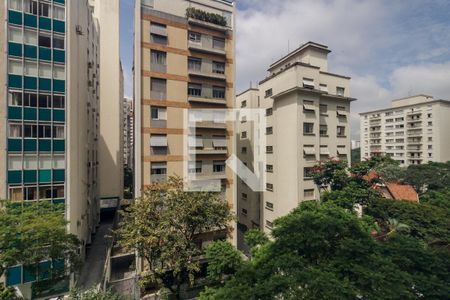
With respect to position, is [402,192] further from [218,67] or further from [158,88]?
[158,88]

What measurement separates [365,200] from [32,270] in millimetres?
25917

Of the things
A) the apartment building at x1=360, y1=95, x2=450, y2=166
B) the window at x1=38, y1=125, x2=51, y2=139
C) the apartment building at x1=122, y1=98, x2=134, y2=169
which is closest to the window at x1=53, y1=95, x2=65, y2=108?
the window at x1=38, y1=125, x2=51, y2=139

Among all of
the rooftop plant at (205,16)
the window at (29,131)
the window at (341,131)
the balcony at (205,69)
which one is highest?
the rooftop plant at (205,16)

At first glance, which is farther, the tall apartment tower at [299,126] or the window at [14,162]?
the tall apartment tower at [299,126]

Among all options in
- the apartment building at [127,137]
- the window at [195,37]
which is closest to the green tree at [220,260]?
A: the window at [195,37]

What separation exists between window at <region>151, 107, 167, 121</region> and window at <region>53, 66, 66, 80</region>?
7.28m

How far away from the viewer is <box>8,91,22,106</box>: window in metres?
16.4

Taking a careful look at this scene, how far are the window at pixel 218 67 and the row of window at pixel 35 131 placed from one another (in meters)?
14.6

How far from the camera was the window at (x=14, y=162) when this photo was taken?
53.7 feet

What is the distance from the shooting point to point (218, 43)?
2314 centimetres

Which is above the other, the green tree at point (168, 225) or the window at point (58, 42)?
the window at point (58, 42)

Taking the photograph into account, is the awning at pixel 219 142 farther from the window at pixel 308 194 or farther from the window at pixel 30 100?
the window at pixel 30 100

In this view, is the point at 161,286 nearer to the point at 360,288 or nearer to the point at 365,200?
the point at 360,288

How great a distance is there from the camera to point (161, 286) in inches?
681
